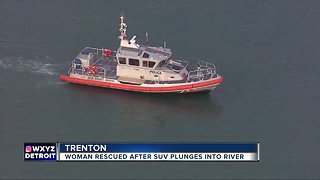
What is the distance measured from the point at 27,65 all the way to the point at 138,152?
3739cm

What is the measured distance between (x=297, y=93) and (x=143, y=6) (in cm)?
3921

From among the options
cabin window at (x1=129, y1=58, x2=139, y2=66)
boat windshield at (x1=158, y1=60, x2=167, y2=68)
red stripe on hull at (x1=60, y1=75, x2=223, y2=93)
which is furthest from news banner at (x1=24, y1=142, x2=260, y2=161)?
cabin window at (x1=129, y1=58, x2=139, y2=66)

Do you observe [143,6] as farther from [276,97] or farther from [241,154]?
[241,154]

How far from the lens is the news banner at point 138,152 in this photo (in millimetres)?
116438

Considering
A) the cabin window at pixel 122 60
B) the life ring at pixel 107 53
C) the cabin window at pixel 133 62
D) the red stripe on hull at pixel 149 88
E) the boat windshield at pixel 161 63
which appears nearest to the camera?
A: the red stripe on hull at pixel 149 88

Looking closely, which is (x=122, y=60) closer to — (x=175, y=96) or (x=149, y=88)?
(x=149, y=88)

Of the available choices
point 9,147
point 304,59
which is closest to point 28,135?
point 9,147

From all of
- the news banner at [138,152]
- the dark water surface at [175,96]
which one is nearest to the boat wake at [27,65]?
the dark water surface at [175,96]

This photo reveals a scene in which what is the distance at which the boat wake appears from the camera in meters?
144

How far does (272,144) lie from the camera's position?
126625 millimetres

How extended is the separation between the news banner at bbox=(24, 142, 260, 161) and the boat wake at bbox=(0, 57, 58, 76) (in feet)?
91.5

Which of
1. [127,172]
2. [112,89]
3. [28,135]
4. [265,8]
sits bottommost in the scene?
[127,172]

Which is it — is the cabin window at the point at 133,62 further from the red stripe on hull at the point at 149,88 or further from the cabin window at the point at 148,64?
the red stripe on hull at the point at 149,88

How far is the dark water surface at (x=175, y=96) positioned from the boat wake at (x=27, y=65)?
180mm
